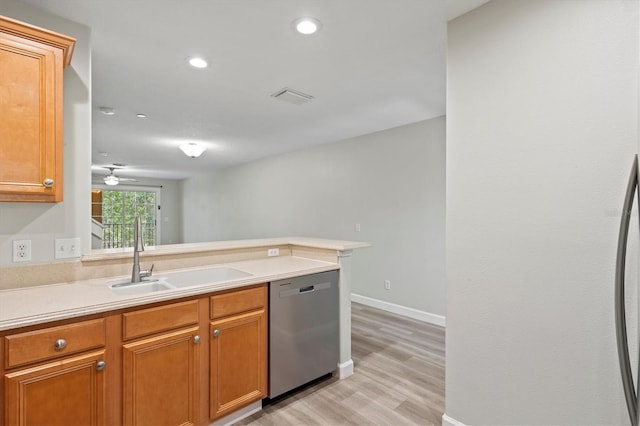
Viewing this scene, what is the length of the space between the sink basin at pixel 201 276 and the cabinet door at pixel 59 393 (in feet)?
2.43

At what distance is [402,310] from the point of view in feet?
13.6

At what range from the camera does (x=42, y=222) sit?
1.80 m

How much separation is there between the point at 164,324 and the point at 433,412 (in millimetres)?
1841

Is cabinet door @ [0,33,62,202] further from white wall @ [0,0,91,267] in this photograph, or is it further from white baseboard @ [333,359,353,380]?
white baseboard @ [333,359,353,380]

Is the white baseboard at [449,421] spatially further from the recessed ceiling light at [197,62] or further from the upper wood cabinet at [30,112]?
the recessed ceiling light at [197,62]

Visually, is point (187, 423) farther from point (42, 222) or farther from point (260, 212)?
point (260, 212)

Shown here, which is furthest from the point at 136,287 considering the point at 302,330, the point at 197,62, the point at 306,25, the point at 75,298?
the point at 306,25

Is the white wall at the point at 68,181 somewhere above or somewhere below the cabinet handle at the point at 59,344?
above

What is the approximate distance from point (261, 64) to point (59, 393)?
92.2 inches

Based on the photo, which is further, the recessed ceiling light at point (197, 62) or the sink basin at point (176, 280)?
the recessed ceiling light at point (197, 62)

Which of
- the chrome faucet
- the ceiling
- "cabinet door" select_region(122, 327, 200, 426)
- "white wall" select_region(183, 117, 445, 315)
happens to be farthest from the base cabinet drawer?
Result: "white wall" select_region(183, 117, 445, 315)

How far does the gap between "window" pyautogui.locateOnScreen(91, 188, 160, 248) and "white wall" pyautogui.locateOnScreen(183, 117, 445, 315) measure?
488 centimetres

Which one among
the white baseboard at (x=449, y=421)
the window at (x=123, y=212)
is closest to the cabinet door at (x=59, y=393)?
the white baseboard at (x=449, y=421)

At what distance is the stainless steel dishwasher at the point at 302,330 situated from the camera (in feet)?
7.16
